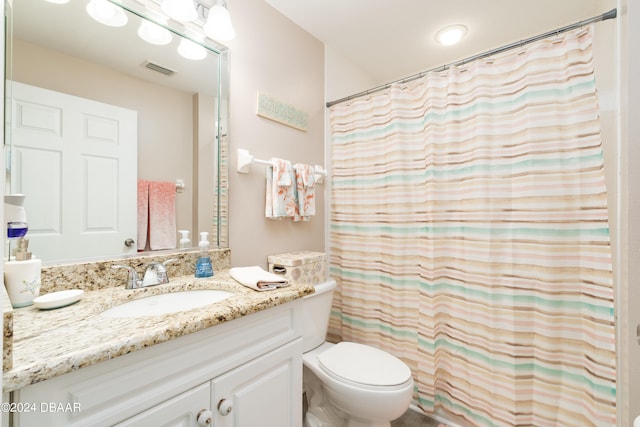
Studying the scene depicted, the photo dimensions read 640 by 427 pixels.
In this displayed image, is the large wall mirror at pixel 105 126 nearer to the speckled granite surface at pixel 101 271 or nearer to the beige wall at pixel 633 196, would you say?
the speckled granite surface at pixel 101 271

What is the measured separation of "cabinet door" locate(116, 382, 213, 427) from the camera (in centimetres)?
70

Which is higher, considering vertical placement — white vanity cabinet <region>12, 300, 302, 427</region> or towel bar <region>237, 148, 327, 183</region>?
towel bar <region>237, 148, 327, 183</region>

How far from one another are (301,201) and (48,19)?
123 centimetres

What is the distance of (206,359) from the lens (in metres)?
0.81

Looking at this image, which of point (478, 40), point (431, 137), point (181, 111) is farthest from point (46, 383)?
point (478, 40)

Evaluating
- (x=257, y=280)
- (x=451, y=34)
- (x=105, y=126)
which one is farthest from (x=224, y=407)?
(x=451, y=34)

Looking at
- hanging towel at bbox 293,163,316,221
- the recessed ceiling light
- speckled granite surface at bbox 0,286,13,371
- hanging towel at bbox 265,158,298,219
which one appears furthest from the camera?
the recessed ceiling light

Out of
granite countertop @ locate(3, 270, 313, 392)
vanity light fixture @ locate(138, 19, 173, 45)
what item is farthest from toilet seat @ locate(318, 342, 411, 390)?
vanity light fixture @ locate(138, 19, 173, 45)

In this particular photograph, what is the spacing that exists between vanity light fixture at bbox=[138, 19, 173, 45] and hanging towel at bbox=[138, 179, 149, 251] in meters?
0.59

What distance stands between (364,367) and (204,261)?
0.87 metres

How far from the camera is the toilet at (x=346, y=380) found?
120cm

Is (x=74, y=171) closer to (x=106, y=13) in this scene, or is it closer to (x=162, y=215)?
(x=162, y=215)

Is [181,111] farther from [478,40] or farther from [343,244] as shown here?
[478,40]

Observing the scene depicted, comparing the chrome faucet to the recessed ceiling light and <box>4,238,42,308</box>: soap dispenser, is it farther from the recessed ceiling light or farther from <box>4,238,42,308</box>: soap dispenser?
the recessed ceiling light
